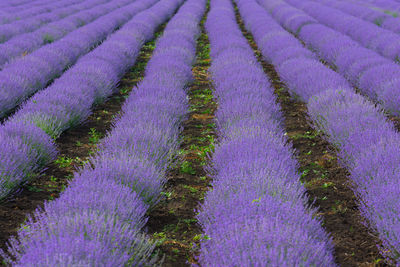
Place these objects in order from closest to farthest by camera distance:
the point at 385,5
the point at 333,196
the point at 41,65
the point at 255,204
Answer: the point at 255,204 → the point at 333,196 → the point at 41,65 → the point at 385,5

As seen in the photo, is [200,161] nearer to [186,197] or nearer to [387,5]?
[186,197]

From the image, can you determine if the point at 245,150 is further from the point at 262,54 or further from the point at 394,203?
the point at 262,54

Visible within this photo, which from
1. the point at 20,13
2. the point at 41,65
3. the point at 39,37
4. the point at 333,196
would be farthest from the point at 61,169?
the point at 20,13

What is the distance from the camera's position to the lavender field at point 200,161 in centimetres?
212

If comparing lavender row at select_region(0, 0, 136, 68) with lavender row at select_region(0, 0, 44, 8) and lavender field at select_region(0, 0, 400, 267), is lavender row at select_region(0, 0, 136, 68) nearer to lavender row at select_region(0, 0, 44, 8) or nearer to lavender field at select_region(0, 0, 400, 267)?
lavender field at select_region(0, 0, 400, 267)

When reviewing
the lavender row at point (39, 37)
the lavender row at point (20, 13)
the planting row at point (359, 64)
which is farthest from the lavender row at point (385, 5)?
the lavender row at point (20, 13)

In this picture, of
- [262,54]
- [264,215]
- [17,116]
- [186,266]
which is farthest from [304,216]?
[262,54]

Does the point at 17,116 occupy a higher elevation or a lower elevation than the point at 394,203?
higher

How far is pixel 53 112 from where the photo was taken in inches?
167

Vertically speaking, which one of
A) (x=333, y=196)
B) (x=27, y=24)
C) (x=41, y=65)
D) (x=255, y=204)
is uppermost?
(x=27, y=24)

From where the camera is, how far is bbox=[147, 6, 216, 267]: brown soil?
2549 millimetres

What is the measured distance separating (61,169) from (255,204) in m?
1.88

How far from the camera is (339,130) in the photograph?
373 cm

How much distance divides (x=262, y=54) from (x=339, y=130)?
13.8 feet
